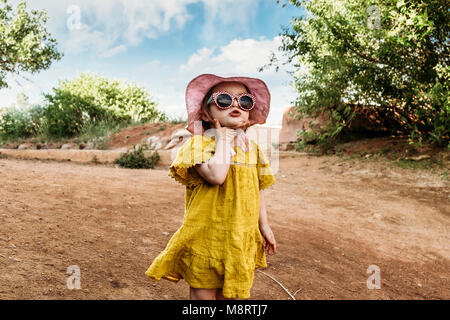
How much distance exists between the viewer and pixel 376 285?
2967 mm

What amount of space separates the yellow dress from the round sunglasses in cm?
18

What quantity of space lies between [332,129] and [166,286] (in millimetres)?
8043

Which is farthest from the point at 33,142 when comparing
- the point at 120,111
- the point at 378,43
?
the point at 378,43

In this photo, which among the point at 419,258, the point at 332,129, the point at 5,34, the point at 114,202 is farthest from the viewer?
the point at 5,34

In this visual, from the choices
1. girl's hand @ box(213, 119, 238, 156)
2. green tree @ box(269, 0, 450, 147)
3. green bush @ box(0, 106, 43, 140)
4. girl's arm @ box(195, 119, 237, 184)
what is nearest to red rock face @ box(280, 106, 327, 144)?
green tree @ box(269, 0, 450, 147)

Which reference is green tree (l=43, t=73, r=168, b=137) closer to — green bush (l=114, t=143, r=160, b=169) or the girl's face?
green bush (l=114, t=143, r=160, b=169)

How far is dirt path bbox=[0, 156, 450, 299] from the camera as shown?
2.42 metres

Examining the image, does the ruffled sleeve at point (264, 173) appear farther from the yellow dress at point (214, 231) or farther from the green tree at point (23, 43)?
the green tree at point (23, 43)

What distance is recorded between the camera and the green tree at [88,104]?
1560cm

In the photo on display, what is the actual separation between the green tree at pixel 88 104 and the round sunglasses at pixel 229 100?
14.4 m

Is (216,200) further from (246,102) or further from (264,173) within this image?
(246,102)

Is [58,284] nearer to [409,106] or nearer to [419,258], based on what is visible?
[419,258]

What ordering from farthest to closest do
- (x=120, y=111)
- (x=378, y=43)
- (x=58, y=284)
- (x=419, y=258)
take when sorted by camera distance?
(x=120, y=111)
(x=378, y=43)
(x=419, y=258)
(x=58, y=284)

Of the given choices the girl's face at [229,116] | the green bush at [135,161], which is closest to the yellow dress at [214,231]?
the girl's face at [229,116]
